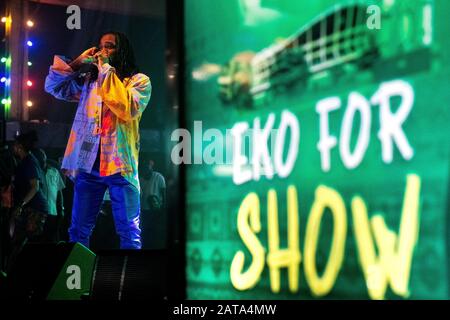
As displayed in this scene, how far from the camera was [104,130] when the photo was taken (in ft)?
11.4

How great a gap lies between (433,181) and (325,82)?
455mm

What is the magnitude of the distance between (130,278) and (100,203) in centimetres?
51

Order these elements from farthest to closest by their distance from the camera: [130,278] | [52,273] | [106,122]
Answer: [106,122] → [52,273] → [130,278]

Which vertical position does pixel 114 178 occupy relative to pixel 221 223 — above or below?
above

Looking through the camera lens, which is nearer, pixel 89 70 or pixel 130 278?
pixel 130 278

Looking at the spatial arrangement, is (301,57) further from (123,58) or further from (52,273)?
(52,273)

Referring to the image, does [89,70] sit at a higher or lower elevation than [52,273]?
higher

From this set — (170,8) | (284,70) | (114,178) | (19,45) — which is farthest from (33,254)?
(284,70)

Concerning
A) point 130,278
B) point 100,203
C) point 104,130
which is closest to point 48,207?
point 100,203

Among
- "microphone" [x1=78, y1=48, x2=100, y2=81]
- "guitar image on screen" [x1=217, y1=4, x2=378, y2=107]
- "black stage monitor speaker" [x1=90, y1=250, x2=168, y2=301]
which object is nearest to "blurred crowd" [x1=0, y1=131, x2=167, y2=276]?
"black stage monitor speaker" [x1=90, y1=250, x2=168, y2=301]

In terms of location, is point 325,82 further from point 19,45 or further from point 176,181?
point 19,45

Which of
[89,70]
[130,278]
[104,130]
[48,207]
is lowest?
[130,278]

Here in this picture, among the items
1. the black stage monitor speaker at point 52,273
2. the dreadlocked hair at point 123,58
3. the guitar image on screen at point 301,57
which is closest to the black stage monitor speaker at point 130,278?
the black stage monitor speaker at point 52,273

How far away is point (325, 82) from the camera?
79.9 inches
